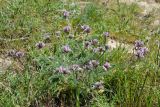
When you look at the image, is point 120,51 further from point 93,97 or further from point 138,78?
point 93,97

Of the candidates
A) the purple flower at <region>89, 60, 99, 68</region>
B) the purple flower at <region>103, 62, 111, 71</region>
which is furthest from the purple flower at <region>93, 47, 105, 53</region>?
the purple flower at <region>89, 60, 99, 68</region>

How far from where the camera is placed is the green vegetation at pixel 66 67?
3328 millimetres

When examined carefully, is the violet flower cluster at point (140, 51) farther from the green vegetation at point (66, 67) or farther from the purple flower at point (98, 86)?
the purple flower at point (98, 86)

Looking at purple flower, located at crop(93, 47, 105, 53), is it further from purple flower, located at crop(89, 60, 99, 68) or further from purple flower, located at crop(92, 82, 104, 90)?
purple flower, located at crop(92, 82, 104, 90)

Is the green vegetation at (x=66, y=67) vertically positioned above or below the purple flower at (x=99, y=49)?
below

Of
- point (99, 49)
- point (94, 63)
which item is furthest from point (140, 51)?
point (99, 49)

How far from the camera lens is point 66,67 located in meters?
3.51

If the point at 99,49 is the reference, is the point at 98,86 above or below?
below

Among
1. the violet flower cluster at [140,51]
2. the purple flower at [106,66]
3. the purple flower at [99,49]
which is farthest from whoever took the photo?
the purple flower at [99,49]

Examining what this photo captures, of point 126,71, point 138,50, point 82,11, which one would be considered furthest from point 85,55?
point 82,11

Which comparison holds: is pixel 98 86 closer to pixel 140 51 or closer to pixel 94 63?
pixel 94 63

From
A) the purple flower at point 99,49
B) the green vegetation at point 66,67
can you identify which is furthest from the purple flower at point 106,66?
the purple flower at point 99,49

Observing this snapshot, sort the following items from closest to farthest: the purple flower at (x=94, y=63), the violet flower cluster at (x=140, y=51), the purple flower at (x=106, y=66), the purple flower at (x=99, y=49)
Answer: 1. the violet flower cluster at (x=140, y=51)
2. the purple flower at (x=94, y=63)
3. the purple flower at (x=106, y=66)
4. the purple flower at (x=99, y=49)

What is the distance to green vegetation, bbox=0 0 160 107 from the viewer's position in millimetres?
3328
